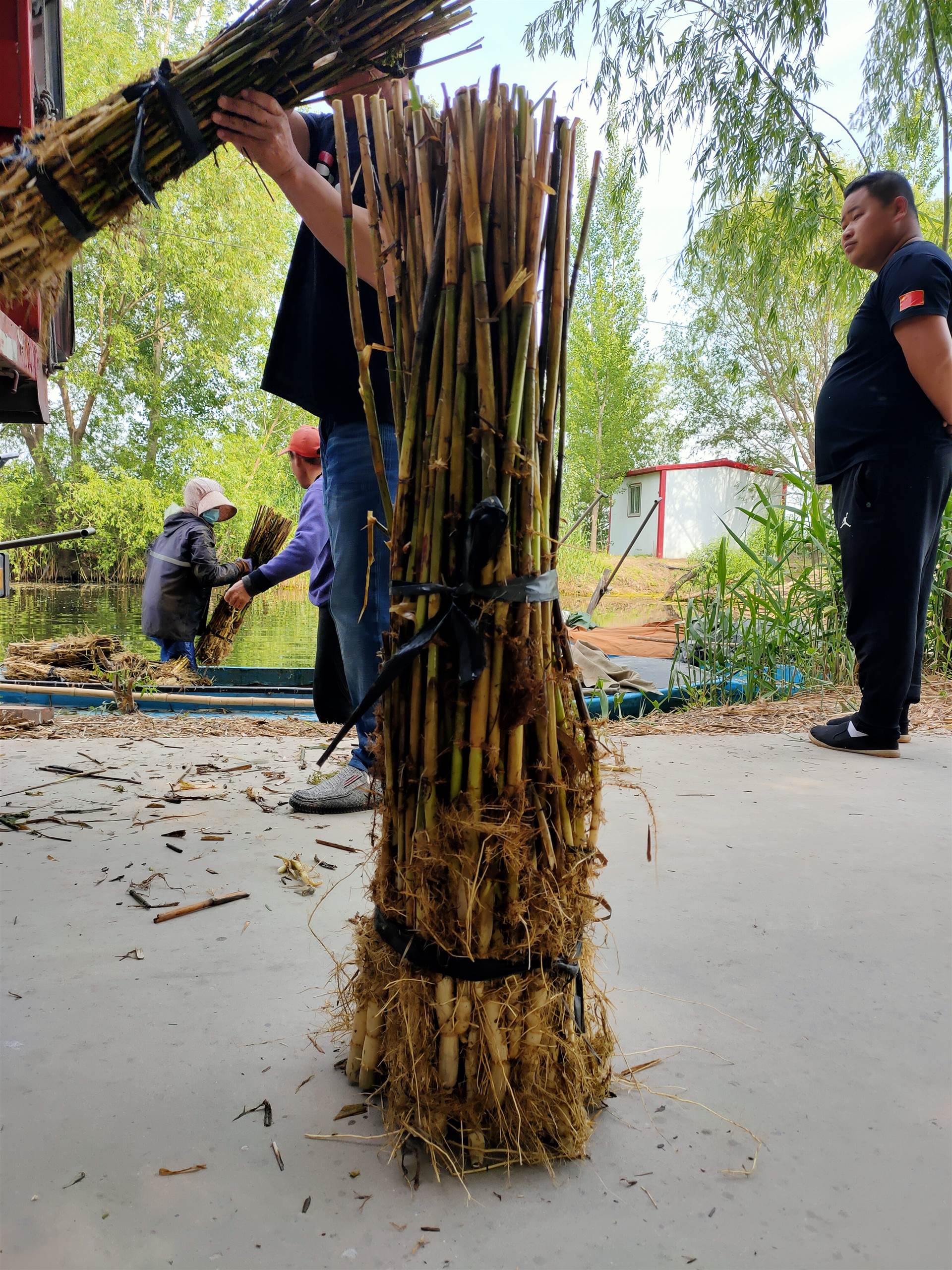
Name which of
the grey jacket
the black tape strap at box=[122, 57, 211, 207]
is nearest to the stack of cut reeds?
the grey jacket

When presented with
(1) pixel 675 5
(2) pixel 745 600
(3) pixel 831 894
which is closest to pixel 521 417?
(3) pixel 831 894

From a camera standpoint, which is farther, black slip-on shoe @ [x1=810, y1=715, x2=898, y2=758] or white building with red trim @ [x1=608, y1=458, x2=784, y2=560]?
white building with red trim @ [x1=608, y1=458, x2=784, y2=560]

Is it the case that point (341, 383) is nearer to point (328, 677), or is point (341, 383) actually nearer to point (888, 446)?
point (328, 677)

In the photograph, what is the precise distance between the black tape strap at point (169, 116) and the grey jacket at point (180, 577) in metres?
5.14

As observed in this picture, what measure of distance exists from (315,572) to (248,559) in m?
4.63

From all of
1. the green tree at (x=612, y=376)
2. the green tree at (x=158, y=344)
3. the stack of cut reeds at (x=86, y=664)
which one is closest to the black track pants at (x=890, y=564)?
the stack of cut reeds at (x=86, y=664)

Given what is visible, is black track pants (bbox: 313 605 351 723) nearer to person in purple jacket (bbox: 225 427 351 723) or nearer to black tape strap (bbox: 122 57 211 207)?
person in purple jacket (bbox: 225 427 351 723)

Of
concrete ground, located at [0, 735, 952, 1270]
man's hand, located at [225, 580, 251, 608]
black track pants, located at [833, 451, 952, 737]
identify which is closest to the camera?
concrete ground, located at [0, 735, 952, 1270]

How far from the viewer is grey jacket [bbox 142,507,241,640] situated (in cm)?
701

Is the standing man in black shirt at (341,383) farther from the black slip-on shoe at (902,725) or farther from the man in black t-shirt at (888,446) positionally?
the black slip-on shoe at (902,725)

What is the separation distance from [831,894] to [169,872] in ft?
4.96

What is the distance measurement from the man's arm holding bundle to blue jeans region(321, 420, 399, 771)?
1.40ft

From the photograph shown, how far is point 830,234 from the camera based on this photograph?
23.6 feet

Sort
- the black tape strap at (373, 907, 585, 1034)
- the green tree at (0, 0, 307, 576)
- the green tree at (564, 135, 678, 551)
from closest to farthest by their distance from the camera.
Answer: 1. the black tape strap at (373, 907, 585, 1034)
2. the green tree at (0, 0, 307, 576)
3. the green tree at (564, 135, 678, 551)
